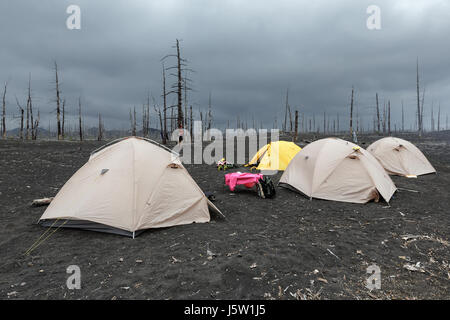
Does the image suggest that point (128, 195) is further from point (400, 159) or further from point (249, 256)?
point (400, 159)

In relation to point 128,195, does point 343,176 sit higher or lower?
higher

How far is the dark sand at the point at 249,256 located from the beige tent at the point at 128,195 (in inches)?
11.7

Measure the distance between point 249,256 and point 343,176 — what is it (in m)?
5.35

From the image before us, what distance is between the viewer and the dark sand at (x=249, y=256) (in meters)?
3.28

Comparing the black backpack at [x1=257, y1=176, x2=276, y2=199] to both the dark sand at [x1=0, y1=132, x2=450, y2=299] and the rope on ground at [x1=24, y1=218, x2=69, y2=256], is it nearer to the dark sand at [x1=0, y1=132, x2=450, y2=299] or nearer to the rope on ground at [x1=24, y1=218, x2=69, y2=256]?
the dark sand at [x1=0, y1=132, x2=450, y2=299]

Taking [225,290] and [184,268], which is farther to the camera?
[184,268]

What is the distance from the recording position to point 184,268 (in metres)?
3.80

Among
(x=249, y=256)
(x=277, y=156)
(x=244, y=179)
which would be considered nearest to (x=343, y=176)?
(x=244, y=179)

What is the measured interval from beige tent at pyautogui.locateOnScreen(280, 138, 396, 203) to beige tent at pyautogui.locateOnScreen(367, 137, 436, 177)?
504 cm

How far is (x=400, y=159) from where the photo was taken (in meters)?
12.6
